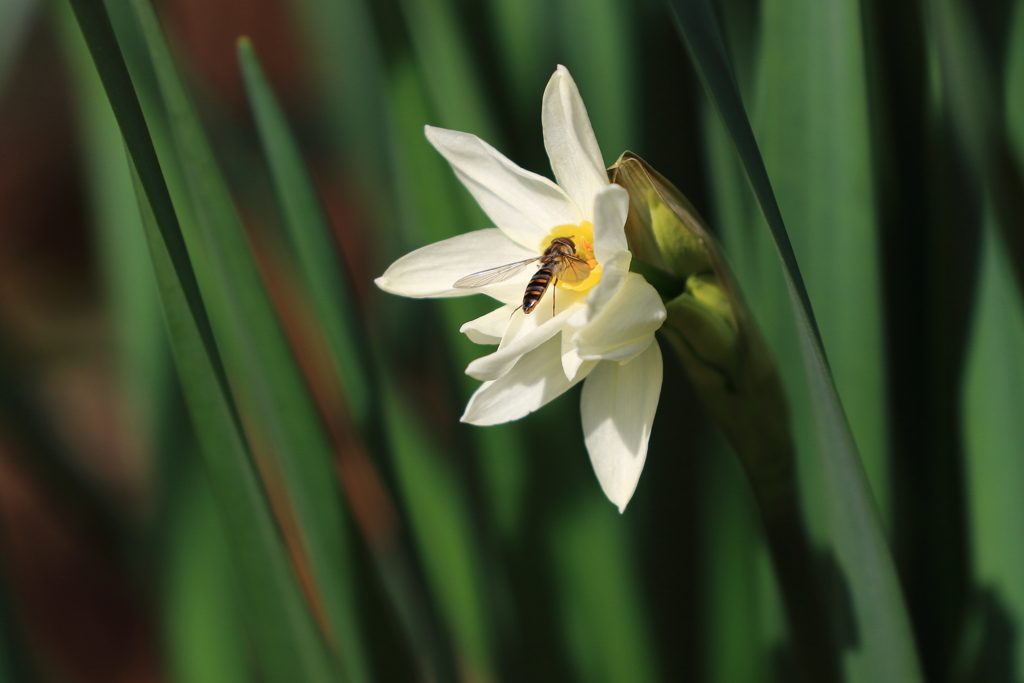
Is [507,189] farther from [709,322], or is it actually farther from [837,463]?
[837,463]

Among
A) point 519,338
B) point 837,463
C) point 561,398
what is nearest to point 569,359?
point 519,338

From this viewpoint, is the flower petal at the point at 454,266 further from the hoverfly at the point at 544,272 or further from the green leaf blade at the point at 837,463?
the green leaf blade at the point at 837,463

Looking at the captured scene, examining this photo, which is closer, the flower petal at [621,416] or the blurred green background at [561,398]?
the flower petal at [621,416]

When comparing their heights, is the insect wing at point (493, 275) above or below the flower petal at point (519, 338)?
above

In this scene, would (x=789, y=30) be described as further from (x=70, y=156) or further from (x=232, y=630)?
(x=70, y=156)

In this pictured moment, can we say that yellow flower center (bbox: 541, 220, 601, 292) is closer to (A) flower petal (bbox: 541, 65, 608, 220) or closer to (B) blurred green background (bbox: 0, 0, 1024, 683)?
(A) flower petal (bbox: 541, 65, 608, 220)

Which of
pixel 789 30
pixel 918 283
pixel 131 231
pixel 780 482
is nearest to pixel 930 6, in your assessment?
pixel 789 30

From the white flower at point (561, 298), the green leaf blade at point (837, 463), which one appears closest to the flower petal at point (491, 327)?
the white flower at point (561, 298)

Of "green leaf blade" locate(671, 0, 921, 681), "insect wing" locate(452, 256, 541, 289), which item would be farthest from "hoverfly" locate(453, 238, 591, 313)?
"green leaf blade" locate(671, 0, 921, 681)
